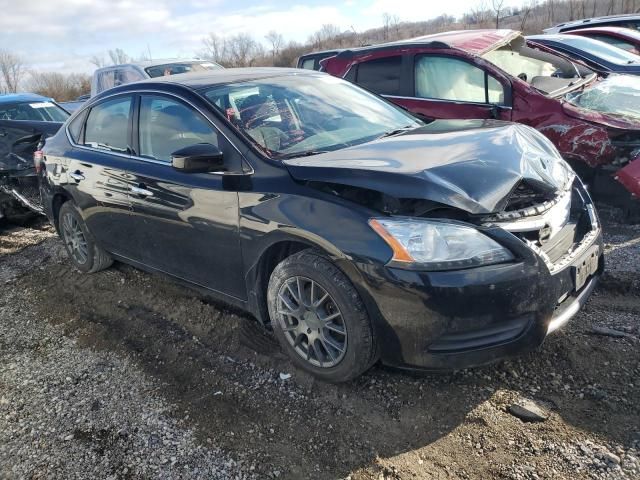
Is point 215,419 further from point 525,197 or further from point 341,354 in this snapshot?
point 525,197

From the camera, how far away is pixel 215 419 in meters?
2.78

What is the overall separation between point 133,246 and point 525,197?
2816mm

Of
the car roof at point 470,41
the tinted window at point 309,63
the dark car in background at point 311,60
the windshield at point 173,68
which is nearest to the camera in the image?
the car roof at point 470,41

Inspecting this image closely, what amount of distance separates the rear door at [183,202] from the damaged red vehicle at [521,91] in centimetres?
222

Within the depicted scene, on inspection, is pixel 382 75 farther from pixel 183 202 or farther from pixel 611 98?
pixel 183 202

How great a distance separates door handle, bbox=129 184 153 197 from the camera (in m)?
3.67

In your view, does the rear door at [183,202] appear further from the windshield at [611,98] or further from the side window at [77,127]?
the windshield at [611,98]

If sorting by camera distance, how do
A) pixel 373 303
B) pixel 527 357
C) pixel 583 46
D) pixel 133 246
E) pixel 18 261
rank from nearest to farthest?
pixel 373 303, pixel 527 357, pixel 133 246, pixel 18 261, pixel 583 46

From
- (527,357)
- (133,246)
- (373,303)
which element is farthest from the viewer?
(133,246)

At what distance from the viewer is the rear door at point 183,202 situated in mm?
3197

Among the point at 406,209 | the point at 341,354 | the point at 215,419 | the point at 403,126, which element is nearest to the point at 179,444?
the point at 215,419

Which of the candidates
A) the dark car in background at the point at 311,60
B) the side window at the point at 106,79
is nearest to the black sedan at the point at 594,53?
Result: the dark car in background at the point at 311,60

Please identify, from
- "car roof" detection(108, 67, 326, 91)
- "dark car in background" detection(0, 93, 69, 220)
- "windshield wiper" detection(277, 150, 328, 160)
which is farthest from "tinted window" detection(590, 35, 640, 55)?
"dark car in background" detection(0, 93, 69, 220)

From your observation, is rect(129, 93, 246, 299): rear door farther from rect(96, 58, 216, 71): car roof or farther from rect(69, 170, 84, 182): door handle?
rect(96, 58, 216, 71): car roof
